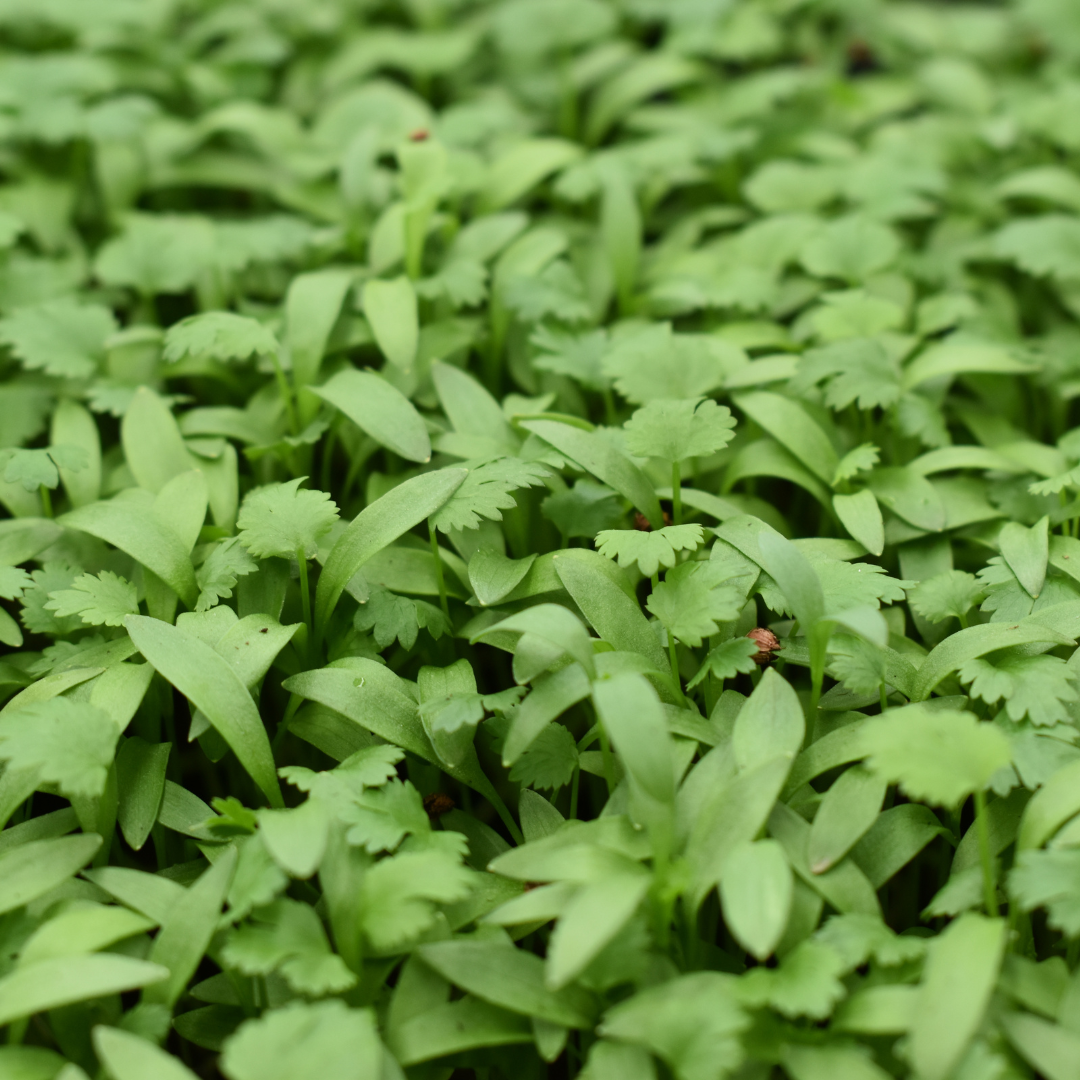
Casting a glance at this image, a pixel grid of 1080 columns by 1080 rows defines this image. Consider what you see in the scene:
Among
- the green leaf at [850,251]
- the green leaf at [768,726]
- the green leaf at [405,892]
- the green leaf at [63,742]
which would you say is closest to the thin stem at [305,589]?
the green leaf at [63,742]

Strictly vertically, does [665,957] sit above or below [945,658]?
below

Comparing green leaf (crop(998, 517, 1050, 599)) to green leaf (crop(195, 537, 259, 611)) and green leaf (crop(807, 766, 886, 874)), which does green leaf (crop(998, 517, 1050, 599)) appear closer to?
green leaf (crop(807, 766, 886, 874))

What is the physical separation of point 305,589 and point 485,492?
0.95ft

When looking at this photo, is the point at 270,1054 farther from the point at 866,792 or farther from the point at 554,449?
the point at 554,449

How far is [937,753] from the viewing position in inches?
44.3

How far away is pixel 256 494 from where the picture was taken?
58.4 inches

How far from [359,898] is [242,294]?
1419 mm

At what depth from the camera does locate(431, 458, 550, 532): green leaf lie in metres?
1.41

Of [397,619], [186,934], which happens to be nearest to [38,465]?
[397,619]

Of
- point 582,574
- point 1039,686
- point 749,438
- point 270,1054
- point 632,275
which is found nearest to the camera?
point 270,1054

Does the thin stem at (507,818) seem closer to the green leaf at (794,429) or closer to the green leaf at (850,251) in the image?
the green leaf at (794,429)

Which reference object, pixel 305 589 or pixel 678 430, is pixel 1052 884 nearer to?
pixel 678 430

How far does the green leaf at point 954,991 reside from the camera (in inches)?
38.4

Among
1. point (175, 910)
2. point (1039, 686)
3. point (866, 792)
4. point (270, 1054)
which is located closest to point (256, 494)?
point (175, 910)
